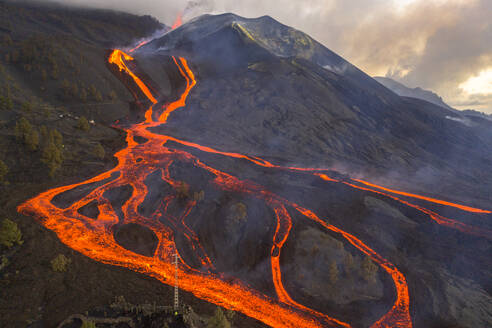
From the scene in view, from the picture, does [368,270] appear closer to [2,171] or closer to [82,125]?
[2,171]

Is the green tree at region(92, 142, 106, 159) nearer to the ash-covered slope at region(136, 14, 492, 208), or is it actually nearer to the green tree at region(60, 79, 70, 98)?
the ash-covered slope at region(136, 14, 492, 208)

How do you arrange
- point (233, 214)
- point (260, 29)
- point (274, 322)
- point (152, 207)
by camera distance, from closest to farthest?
1. point (274, 322)
2. point (233, 214)
3. point (152, 207)
4. point (260, 29)

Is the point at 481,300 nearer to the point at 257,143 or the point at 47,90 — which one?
the point at 257,143

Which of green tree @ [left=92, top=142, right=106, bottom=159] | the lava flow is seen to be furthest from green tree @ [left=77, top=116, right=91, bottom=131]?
the lava flow

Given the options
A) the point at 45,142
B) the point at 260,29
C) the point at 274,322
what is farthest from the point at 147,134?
the point at 260,29

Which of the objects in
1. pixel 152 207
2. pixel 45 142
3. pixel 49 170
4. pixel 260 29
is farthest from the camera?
pixel 260 29

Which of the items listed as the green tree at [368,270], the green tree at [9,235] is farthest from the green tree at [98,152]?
the green tree at [368,270]

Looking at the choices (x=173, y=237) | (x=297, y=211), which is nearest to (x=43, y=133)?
(x=173, y=237)
